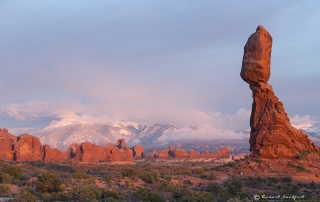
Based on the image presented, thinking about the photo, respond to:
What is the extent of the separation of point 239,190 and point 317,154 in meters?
8.83

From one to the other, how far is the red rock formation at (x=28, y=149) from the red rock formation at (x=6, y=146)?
0.94m

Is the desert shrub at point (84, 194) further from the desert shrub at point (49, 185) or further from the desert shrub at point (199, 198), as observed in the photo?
the desert shrub at point (199, 198)

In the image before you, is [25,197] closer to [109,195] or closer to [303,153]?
[109,195]

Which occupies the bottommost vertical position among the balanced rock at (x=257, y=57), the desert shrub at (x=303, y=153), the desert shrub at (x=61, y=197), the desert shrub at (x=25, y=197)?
the desert shrub at (x=61, y=197)

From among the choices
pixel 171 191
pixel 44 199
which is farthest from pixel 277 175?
pixel 44 199

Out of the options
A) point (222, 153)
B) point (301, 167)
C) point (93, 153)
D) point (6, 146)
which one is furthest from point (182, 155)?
point (301, 167)

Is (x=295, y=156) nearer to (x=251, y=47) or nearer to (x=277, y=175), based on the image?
(x=277, y=175)

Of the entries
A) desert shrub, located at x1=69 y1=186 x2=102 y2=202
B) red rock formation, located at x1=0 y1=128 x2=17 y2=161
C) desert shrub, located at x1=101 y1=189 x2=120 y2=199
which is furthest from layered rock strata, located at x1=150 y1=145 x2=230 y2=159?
desert shrub, located at x1=69 y1=186 x2=102 y2=202

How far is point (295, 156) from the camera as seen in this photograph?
28.3 meters

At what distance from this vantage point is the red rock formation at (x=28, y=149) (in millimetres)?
69062

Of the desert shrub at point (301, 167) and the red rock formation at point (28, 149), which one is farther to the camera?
the red rock formation at point (28, 149)

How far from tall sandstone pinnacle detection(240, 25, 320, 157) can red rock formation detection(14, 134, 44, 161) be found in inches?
1959

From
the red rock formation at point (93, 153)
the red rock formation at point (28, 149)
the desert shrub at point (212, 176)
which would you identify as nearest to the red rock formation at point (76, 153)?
the red rock formation at point (93, 153)

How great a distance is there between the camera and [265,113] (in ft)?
94.0
